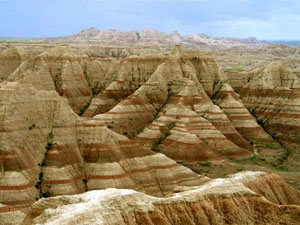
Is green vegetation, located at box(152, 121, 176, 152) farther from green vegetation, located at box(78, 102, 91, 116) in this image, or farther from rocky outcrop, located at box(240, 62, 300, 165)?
green vegetation, located at box(78, 102, 91, 116)

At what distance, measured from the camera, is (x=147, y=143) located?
7631 centimetres

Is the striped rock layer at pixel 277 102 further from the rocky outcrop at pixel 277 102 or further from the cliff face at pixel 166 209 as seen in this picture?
the cliff face at pixel 166 209

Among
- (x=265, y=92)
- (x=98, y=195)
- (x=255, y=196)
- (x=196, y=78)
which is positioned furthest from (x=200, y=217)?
(x=265, y=92)

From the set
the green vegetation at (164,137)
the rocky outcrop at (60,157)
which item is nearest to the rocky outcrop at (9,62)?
the green vegetation at (164,137)

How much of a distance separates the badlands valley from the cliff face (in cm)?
9

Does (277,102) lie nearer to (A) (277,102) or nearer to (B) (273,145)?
(A) (277,102)

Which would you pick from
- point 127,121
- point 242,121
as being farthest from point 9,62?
point 242,121

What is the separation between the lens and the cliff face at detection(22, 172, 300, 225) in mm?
28969

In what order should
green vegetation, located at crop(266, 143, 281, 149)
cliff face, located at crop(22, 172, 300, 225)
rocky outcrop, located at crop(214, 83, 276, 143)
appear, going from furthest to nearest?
rocky outcrop, located at crop(214, 83, 276, 143), green vegetation, located at crop(266, 143, 281, 149), cliff face, located at crop(22, 172, 300, 225)

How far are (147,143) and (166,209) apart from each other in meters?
44.4

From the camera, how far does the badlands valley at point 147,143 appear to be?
108 ft

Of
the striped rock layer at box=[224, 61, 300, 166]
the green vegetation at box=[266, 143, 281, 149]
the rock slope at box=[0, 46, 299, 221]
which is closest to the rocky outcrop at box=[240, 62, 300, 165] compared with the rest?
the striped rock layer at box=[224, 61, 300, 166]

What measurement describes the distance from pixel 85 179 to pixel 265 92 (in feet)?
225

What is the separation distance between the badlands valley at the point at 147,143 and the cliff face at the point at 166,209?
9 cm
